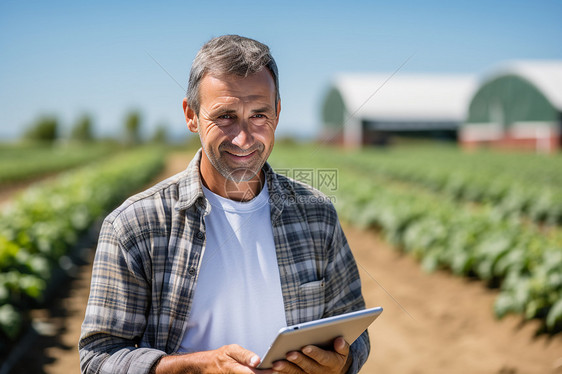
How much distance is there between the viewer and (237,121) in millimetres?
1442

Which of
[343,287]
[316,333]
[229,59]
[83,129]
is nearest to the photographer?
[316,333]

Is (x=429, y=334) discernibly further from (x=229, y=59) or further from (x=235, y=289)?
(x=229, y=59)

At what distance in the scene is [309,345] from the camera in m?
1.32

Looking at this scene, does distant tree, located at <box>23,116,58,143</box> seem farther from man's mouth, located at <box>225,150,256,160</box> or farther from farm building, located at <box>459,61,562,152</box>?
man's mouth, located at <box>225,150,256,160</box>

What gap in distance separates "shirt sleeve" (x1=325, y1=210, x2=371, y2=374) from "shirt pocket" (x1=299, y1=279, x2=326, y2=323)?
52 mm

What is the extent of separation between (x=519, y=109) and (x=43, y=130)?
8027cm

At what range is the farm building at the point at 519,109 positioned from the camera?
32000mm

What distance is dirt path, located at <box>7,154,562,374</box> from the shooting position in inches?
151

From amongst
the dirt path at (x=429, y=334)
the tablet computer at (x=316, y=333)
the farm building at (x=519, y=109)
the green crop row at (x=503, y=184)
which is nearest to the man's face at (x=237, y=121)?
the tablet computer at (x=316, y=333)

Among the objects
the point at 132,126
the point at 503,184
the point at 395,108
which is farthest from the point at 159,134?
the point at 503,184

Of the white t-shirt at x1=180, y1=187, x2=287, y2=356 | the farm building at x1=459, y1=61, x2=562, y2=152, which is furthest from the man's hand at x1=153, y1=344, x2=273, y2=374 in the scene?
the farm building at x1=459, y1=61, x2=562, y2=152

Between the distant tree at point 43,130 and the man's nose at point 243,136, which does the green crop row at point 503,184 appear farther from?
the distant tree at point 43,130

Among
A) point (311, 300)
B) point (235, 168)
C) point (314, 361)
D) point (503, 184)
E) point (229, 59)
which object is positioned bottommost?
point (503, 184)

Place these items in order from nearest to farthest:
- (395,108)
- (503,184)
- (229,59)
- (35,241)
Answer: (229,59)
(35,241)
(503,184)
(395,108)
